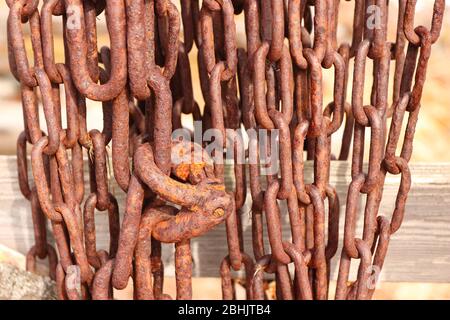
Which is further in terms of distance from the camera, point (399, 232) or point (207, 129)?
point (399, 232)

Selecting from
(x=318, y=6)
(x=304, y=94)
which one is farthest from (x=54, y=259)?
(x=318, y=6)

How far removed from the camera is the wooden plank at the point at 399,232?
1.28 meters

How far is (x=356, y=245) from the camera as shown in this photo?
1151 millimetres

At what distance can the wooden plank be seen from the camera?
1.28 metres

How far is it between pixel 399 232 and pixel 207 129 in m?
0.48

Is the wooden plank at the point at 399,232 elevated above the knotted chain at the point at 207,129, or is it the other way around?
the knotted chain at the point at 207,129

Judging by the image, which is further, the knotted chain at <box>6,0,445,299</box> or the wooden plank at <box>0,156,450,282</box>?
the wooden plank at <box>0,156,450,282</box>

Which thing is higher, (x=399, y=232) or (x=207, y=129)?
(x=207, y=129)

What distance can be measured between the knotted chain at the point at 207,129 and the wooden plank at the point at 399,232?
0.36ft

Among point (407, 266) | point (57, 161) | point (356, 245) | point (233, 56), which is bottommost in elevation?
point (407, 266)

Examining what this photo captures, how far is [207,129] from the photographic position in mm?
1211

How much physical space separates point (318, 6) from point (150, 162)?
39 cm

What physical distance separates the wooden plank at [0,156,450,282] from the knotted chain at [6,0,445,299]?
11 cm

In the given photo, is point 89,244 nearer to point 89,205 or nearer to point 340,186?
point 89,205
